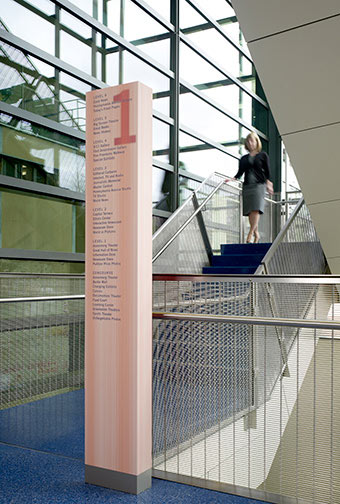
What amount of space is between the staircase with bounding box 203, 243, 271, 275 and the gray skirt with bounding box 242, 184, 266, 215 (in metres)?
0.57

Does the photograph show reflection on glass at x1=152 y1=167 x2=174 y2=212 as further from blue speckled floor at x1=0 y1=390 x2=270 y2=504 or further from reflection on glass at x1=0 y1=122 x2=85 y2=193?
blue speckled floor at x1=0 y1=390 x2=270 y2=504

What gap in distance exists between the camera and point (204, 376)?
3.51 metres

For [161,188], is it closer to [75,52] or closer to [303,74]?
[75,52]

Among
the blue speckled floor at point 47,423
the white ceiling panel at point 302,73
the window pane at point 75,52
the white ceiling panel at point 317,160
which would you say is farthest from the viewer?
the window pane at point 75,52

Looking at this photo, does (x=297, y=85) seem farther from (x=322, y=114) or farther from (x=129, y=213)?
(x=129, y=213)

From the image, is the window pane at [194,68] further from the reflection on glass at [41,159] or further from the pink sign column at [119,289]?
the pink sign column at [119,289]

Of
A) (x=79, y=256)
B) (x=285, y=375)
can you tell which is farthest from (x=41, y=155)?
(x=285, y=375)

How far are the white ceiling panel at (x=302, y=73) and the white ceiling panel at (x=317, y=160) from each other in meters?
0.13

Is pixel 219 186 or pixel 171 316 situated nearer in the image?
pixel 171 316

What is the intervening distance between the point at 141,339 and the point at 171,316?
0.37m

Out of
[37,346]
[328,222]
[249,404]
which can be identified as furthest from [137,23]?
[249,404]

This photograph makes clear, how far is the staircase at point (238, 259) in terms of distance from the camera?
7418 millimetres

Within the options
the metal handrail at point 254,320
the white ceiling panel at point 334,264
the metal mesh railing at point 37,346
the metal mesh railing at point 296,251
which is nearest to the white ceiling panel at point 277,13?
the metal handrail at point 254,320

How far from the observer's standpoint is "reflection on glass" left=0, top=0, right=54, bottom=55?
19.6ft
